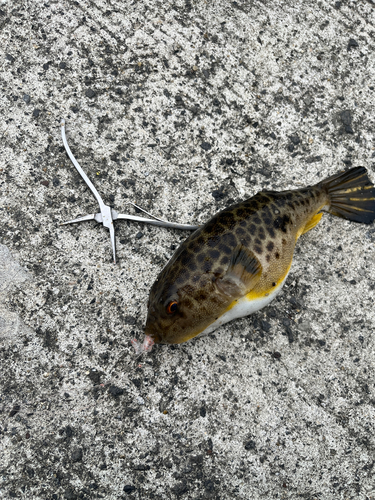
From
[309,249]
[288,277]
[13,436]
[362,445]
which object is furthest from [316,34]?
[13,436]

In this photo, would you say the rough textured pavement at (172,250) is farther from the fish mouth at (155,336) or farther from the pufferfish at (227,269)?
the pufferfish at (227,269)

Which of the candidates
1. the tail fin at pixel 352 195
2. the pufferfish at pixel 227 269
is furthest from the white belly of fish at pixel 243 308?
the tail fin at pixel 352 195

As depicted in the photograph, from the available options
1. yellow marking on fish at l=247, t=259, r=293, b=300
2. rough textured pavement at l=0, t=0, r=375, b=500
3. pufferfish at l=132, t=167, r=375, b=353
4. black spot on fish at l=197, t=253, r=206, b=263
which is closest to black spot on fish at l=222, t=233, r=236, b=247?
pufferfish at l=132, t=167, r=375, b=353

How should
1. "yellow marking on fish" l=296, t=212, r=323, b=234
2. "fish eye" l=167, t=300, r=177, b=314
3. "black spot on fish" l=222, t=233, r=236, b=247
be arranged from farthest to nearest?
"yellow marking on fish" l=296, t=212, r=323, b=234 < "black spot on fish" l=222, t=233, r=236, b=247 < "fish eye" l=167, t=300, r=177, b=314

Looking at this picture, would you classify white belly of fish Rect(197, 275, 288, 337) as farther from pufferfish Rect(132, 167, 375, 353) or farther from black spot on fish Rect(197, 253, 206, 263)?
black spot on fish Rect(197, 253, 206, 263)

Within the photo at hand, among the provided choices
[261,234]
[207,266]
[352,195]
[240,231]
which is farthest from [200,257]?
[352,195]

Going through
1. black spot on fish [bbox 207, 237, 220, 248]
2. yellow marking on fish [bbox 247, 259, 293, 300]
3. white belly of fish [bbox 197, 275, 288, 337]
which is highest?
black spot on fish [bbox 207, 237, 220, 248]
